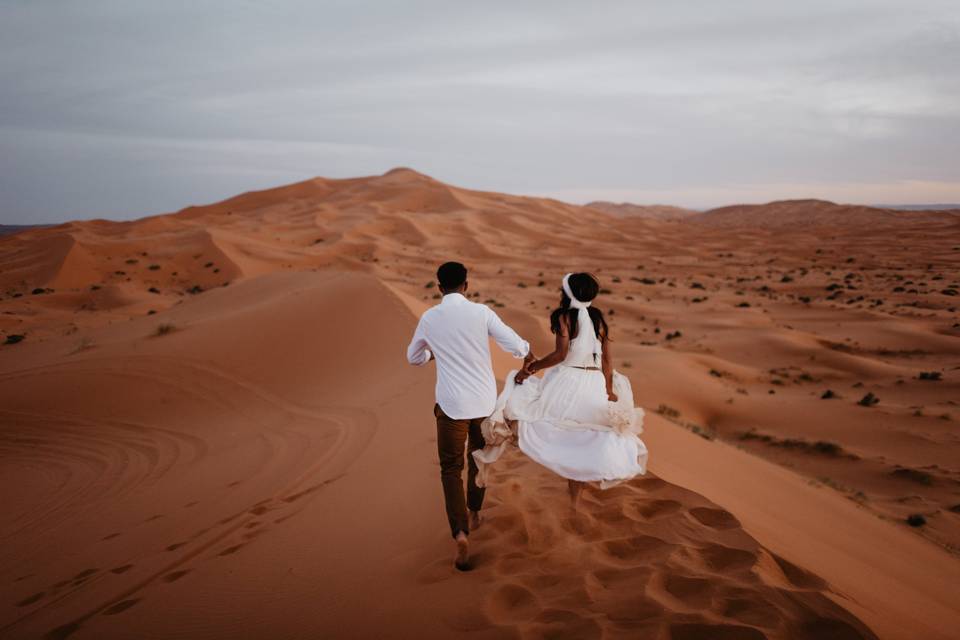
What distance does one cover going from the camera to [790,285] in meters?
25.0

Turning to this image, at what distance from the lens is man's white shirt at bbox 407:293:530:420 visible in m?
3.53

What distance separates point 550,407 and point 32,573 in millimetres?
4363

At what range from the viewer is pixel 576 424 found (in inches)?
146

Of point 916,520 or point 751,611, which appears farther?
point 916,520

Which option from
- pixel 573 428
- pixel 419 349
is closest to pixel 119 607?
pixel 419 349

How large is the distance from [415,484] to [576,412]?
77.0 inches

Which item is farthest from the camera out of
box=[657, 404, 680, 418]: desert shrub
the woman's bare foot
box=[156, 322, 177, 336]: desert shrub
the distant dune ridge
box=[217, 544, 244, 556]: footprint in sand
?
the distant dune ridge

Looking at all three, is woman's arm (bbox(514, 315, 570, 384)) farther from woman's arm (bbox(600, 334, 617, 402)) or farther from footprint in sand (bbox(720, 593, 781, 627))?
footprint in sand (bbox(720, 593, 781, 627))

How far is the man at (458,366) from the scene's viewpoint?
3523mm

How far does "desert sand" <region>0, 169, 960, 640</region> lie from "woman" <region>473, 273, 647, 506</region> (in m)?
0.53

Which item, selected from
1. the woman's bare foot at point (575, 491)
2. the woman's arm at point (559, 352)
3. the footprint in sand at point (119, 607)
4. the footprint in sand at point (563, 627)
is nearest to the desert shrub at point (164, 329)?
the footprint in sand at point (119, 607)

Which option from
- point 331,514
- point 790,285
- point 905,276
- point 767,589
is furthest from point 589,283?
point 905,276

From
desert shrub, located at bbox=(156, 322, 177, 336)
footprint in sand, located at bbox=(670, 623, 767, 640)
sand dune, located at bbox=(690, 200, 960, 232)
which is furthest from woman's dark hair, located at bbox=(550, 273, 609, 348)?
sand dune, located at bbox=(690, 200, 960, 232)

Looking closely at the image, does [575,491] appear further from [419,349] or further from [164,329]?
[164,329]
